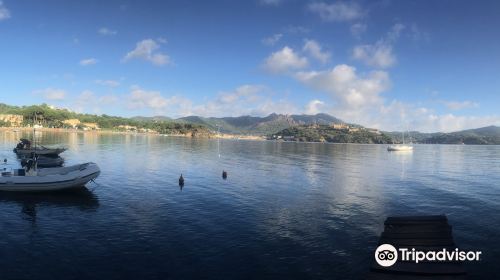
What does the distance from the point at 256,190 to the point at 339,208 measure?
55.5ft

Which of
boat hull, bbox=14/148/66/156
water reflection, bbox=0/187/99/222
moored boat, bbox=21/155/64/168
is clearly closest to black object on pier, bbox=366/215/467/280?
water reflection, bbox=0/187/99/222

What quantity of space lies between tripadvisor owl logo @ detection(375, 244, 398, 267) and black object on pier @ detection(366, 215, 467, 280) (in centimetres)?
19

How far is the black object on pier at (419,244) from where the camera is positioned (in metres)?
16.7

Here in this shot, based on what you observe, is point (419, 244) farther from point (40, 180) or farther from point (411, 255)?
point (40, 180)

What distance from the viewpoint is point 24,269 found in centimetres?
2548

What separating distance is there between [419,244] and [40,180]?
51765mm

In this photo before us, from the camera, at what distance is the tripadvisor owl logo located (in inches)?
687

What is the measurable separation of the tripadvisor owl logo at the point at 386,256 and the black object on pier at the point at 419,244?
19 centimetres

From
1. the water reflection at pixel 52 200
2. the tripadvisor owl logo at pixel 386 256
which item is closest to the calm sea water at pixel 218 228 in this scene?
the water reflection at pixel 52 200

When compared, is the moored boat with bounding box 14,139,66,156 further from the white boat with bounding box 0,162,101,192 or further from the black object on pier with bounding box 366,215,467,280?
the black object on pier with bounding box 366,215,467,280

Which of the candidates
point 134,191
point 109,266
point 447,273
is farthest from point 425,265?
point 134,191

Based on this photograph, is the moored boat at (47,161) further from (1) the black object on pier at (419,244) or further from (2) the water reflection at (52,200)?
(1) the black object on pier at (419,244)

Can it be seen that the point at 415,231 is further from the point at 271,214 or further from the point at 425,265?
the point at 271,214

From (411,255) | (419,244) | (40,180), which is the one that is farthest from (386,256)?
(40,180)
